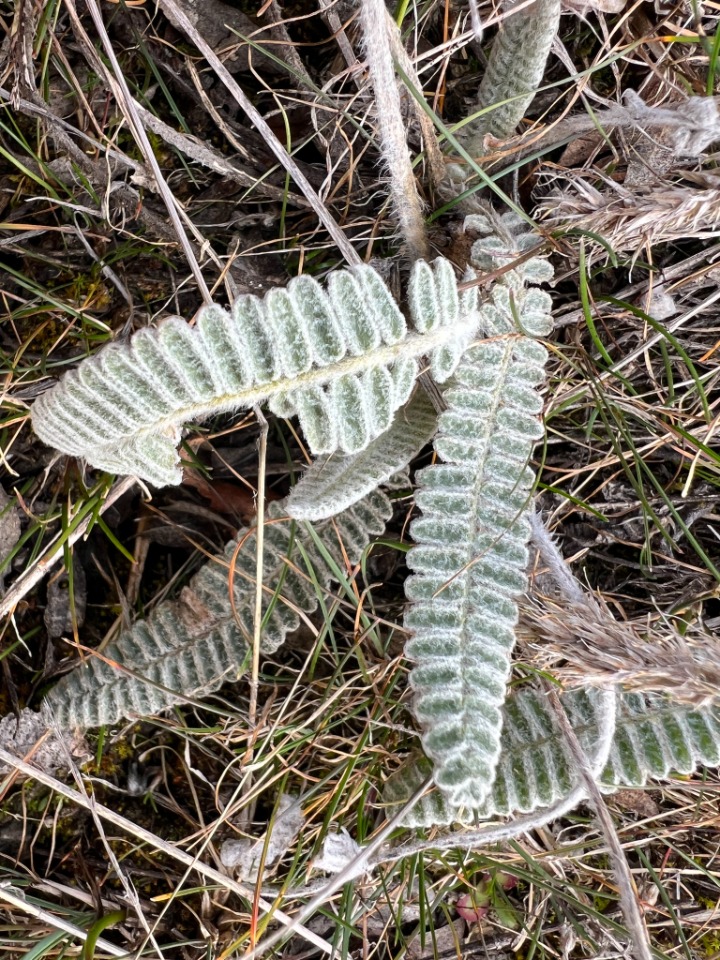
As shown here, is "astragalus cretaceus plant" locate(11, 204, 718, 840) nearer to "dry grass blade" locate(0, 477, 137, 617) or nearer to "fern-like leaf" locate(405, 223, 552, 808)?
"fern-like leaf" locate(405, 223, 552, 808)

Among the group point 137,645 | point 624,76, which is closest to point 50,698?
point 137,645

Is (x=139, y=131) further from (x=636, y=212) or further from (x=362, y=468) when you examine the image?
(x=636, y=212)

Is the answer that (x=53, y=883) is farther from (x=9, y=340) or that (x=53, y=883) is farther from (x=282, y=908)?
(x=9, y=340)

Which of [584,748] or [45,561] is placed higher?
[45,561]

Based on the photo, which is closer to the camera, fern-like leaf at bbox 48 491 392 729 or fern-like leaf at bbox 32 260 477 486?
fern-like leaf at bbox 32 260 477 486

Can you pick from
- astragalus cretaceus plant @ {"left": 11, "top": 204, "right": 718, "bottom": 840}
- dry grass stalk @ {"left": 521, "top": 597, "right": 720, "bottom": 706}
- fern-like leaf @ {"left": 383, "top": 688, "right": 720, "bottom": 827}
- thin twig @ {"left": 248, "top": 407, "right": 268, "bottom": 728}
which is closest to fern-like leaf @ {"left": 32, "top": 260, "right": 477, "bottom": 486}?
astragalus cretaceus plant @ {"left": 11, "top": 204, "right": 718, "bottom": 840}

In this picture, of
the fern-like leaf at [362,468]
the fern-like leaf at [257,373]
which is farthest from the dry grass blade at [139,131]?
the fern-like leaf at [362,468]

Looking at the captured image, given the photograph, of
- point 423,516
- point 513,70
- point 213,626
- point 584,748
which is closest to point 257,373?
point 423,516
